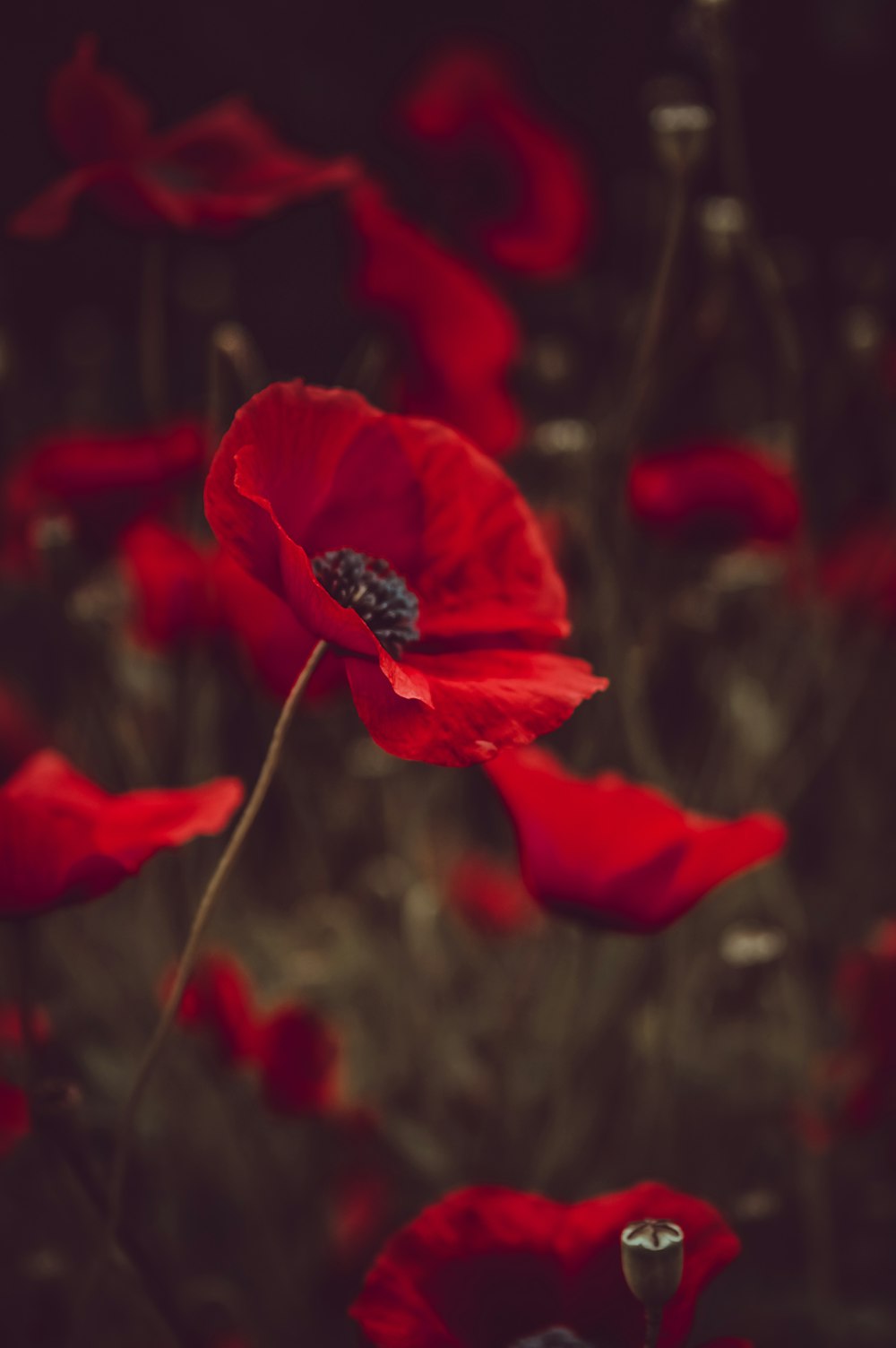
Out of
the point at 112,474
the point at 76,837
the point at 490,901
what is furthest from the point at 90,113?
the point at 490,901

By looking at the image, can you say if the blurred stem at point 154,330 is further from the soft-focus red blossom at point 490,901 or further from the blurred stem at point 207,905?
the soft-focus red blossom at point 490,901

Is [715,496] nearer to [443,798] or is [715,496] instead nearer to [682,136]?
[682,136]

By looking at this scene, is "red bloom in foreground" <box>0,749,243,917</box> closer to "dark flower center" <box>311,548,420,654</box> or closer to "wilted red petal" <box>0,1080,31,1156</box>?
"dark flower center" <box>311,548,420,654</box>

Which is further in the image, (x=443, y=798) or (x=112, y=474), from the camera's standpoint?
(x=443, y=798)

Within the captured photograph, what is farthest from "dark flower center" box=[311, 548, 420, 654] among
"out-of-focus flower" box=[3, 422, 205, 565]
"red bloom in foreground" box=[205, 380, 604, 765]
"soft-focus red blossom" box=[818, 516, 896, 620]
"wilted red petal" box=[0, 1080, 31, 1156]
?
"soft-focus red blossom" box=[818, 516, 896, 620]

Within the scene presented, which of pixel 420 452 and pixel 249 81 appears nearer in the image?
pixel 420 452

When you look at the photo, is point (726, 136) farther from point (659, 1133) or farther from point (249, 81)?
point (249, 81)

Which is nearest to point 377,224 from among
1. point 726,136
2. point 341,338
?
point 726,136
